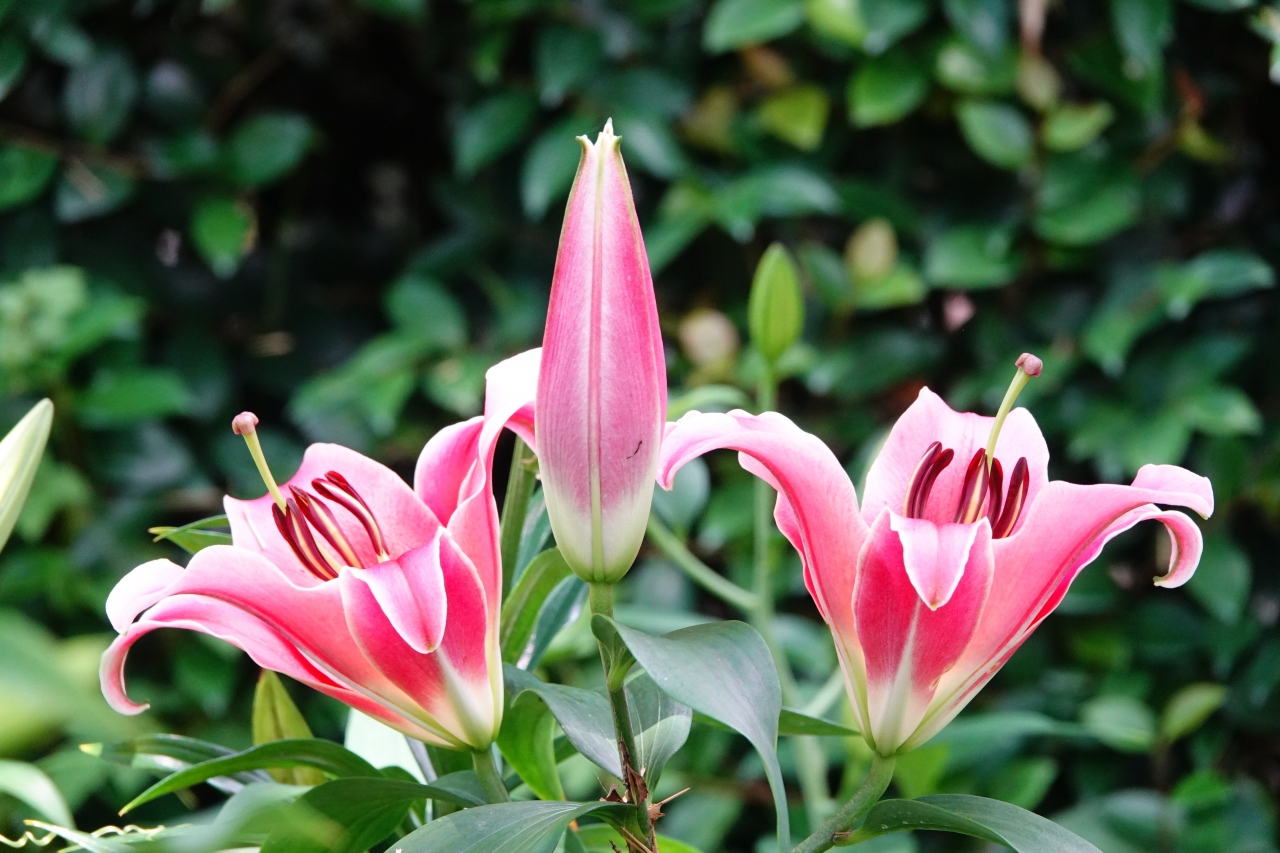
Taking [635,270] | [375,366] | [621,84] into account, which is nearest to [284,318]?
[375,366]

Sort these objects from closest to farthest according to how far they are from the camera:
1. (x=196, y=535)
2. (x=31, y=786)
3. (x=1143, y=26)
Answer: (x=31, y=786) < (x=196, y=535) < (x=1143, y=26)

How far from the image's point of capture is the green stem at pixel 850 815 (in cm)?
27

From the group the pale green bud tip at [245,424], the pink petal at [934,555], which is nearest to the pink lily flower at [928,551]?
the pink petal at [934,555]

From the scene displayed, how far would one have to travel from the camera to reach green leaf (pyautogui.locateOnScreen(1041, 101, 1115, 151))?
1.01m

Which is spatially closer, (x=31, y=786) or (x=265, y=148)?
(x=31, y=786)

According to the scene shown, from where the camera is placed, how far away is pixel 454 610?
26 cm

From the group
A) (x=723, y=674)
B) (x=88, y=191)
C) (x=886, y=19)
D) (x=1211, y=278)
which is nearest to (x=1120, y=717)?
(x=1211, y=278)

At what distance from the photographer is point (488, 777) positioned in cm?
29

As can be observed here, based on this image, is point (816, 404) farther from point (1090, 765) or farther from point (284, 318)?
point (284, 318)

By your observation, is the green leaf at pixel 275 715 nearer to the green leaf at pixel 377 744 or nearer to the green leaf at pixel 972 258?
the green leaf at pixel 377 744

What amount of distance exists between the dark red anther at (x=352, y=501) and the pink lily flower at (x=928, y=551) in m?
0.08

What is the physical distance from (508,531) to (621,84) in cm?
81

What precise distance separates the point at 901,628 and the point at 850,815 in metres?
0.05

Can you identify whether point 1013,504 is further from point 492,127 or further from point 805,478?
point 492,127
